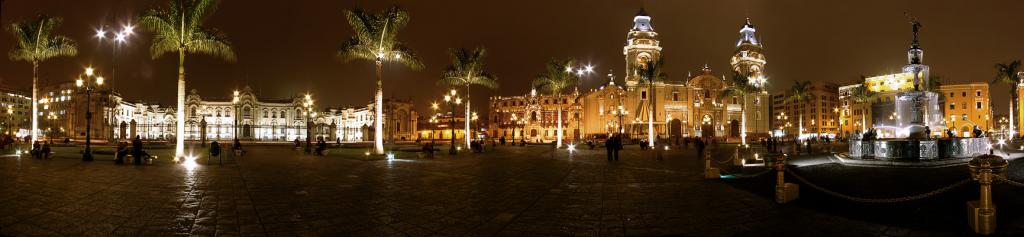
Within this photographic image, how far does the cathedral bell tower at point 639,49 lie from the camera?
8488cm

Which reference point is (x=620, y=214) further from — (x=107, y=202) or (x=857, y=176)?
(x=857, y=176)

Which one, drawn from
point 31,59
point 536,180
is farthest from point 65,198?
point 31,59

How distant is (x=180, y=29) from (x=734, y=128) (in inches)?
3347

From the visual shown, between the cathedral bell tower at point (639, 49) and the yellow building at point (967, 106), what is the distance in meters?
62.9

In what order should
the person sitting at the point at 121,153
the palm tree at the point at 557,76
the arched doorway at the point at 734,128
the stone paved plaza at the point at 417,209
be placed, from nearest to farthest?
the stone paved plaza at the point at 417,209 < the person sitting at the point at 121,153 < the palm tree at the point at 557,76 < the arched doorway at the point at 734,128

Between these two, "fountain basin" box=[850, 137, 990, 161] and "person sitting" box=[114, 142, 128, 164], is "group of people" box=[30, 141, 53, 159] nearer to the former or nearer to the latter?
"person sitting" box=[114, 142, 128, 164]

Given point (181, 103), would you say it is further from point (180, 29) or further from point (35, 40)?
point (35, 40)

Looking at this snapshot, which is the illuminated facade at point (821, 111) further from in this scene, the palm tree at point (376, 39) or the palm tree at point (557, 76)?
the palm tree at point (376, 39)

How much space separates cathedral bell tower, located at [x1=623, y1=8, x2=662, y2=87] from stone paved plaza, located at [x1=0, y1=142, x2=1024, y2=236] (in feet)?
240

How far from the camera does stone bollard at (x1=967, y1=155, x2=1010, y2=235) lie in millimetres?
6660

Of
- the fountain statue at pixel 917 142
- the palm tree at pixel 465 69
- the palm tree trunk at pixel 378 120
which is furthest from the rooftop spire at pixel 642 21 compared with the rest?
the palm tree trunk at pixel 378 120

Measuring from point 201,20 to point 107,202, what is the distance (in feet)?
52.8

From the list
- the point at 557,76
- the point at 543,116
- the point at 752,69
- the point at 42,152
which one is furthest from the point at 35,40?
the point at 752,69

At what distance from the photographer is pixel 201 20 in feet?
74.9
